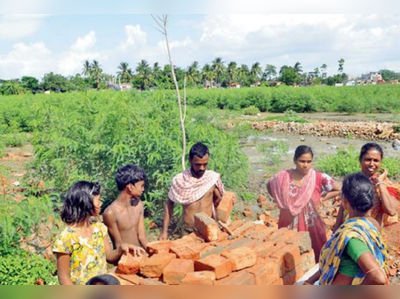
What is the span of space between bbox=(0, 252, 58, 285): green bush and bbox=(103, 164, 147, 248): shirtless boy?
132cm

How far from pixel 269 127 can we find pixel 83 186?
16553mm

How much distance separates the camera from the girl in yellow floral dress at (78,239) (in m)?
2.45

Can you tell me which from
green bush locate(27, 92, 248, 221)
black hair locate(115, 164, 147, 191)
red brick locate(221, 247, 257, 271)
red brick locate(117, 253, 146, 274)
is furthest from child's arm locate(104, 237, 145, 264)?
green bush locate(27, 92, 248, 221)

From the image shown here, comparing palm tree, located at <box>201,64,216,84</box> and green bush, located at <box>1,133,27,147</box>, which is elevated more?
palm tree, located at <box>201,64,216,84</box>

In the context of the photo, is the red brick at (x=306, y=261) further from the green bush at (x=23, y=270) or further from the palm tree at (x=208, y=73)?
the palm tree at (x=208, y=73)

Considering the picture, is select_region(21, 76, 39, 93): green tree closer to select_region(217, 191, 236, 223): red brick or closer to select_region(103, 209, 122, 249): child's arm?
select_region(217, 191, 236, 223): red brick

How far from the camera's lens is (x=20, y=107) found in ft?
67.7

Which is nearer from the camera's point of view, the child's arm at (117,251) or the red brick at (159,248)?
the child's arm at (117,251)

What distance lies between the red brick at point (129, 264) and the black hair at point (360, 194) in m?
1.43

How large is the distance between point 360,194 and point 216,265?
1025 mm

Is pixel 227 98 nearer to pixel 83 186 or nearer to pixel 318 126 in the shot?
pixel 318 126

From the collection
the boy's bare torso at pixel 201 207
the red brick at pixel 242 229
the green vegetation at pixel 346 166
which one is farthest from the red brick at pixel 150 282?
the green vegetation at pixel 346 166

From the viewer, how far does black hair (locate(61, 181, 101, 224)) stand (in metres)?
2.51

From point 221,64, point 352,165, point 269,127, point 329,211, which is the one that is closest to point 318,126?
point 269,127
